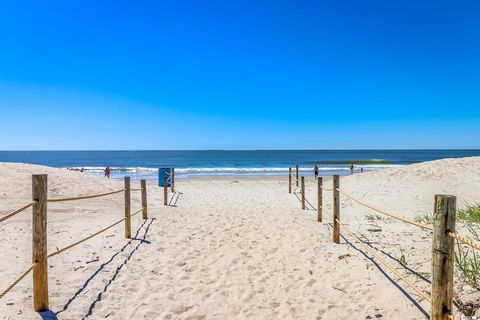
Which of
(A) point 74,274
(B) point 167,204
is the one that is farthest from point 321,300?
(B) point 167,204

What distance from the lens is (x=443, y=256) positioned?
2820 mm

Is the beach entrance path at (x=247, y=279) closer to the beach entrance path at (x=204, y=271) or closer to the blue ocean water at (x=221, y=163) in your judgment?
the beach entrance path at (x=204, y=271)

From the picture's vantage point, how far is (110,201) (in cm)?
1153

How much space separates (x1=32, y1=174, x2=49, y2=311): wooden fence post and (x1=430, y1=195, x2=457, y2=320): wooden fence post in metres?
3.69

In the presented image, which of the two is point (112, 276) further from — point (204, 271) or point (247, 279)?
point (247, 279)

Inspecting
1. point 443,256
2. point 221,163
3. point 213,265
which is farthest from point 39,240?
point 221,163

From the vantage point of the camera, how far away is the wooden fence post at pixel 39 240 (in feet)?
12.1

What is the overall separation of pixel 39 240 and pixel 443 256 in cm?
384

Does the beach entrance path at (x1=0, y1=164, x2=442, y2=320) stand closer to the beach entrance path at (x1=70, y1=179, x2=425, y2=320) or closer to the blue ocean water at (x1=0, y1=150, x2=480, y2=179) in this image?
the beach entrance path at (x1=70, y1=179, x2=425, y2=320)

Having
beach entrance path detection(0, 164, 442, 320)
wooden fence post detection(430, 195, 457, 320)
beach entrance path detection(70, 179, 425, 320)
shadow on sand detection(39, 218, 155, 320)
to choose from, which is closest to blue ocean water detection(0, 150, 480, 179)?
beach entrance path detection(0, 164, 442, 320)

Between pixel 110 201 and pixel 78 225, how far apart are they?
3.37 m

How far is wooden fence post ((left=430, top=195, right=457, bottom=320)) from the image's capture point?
2.76 metres

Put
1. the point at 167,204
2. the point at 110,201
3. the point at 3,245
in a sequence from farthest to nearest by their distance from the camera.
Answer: the point at 167,204 < the point at 110,201 < the point at 3,245

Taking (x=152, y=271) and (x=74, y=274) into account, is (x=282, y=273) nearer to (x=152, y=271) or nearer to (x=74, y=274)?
(x=152, y=271)
